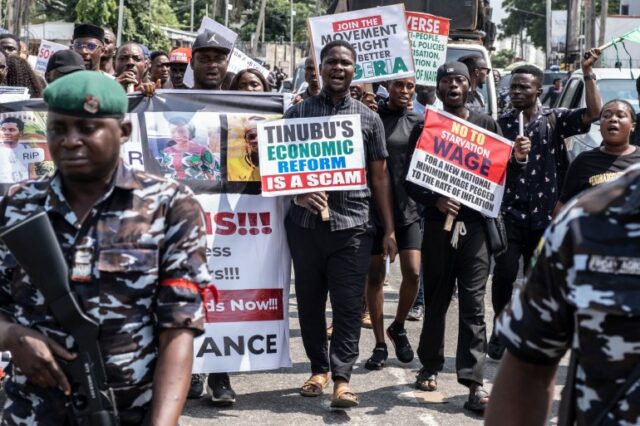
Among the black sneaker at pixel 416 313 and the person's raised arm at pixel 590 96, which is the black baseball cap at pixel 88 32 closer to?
the black sneaker at pixel 416 313

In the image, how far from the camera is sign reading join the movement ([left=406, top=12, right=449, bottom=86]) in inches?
389

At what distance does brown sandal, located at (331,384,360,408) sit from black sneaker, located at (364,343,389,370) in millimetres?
1082

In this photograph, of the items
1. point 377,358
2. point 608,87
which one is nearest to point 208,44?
point 377,358

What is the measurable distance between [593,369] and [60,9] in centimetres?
6109

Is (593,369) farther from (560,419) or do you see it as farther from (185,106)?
(185,106)

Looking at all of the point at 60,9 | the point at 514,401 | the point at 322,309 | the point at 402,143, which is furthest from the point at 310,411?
the point at 60,9

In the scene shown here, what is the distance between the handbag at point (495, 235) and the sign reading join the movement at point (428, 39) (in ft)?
10.3

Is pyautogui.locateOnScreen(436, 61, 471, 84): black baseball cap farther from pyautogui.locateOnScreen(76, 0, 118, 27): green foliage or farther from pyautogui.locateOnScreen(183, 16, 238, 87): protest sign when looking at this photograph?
pyautogui.locateOnScreen(76, 0, 118, 27): green foliage

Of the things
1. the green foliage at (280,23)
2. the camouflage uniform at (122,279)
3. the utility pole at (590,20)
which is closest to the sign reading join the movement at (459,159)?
the camouflage uniform at (122,279)

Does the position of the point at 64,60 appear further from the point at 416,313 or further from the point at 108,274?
the point at 108,274

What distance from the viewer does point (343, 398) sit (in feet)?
21.2

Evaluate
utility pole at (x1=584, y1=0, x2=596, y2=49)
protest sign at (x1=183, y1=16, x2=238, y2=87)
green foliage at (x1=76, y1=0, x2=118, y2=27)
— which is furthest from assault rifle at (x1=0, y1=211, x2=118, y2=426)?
green foliage at (x1=76, y1=0, x2=118, y2=27)

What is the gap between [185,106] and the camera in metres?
6.57

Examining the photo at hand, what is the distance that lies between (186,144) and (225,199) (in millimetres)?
383
